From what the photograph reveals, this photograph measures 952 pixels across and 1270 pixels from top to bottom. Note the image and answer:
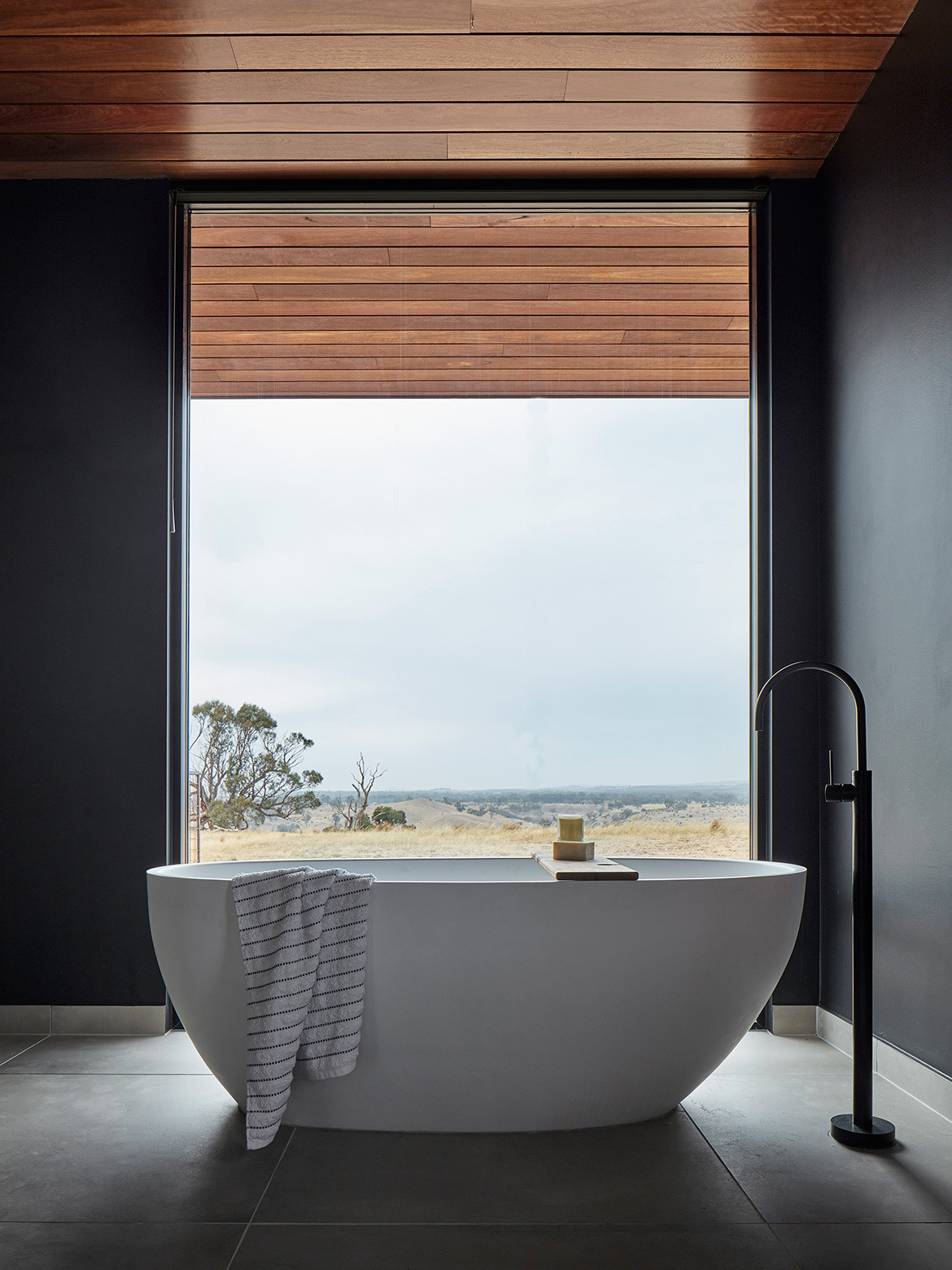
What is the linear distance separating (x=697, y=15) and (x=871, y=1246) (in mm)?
2799

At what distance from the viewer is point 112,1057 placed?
296 centimetres

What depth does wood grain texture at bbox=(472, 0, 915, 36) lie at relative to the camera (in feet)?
8.67

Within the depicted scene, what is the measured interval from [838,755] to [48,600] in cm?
251

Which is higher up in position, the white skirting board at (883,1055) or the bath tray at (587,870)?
the bath tray at (587,870)

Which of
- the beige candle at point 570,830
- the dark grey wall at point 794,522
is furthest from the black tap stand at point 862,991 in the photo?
the dark grey wall at point 794,522

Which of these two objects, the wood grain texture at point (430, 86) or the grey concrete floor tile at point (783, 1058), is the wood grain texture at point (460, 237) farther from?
the grey concrete floor tile at point (783, 1058)

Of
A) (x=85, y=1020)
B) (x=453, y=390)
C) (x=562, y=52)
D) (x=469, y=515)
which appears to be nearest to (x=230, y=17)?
(x=562, y=52)

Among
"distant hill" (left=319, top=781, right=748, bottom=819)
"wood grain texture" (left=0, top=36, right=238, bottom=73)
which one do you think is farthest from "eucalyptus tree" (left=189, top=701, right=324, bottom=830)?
"wood grain texture" (left=0, top=36, right=238, bottom=73)

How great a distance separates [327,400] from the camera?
347 cm

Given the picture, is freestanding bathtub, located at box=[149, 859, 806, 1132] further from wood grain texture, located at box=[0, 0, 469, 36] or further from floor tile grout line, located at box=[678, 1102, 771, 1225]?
wood grain texture, located at box=[0, 0, 469, 36]

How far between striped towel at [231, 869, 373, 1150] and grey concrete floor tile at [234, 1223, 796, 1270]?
0.34 m

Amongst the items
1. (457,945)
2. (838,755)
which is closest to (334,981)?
(457,945)

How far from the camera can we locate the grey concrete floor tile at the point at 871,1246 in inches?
68.9

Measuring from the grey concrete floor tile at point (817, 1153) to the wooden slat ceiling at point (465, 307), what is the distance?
213 centimetres
